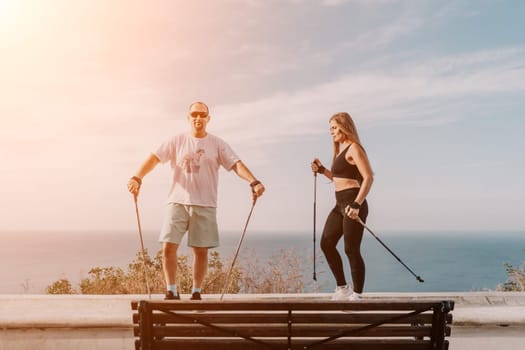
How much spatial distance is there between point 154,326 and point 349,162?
2.34 metres

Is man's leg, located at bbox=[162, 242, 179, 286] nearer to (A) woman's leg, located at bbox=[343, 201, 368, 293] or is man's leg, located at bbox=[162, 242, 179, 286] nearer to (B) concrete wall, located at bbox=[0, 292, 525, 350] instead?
(B) concrete wall, located at bbox=[0, 292, 525, 350]

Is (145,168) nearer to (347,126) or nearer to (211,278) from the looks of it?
(347,126)

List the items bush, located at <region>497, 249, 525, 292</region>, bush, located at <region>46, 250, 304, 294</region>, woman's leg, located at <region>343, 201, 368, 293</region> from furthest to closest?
bush, located at <region>497, 249, 525, 292</region> < bush, located at <region>46, 250, 304, 294</region> < woman's leg, located at <region>343, 201, 368, 293</region>

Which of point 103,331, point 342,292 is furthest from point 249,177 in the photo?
point 103,331

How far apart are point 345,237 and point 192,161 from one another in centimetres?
145

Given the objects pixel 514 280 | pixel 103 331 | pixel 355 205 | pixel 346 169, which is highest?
pixel 346 169

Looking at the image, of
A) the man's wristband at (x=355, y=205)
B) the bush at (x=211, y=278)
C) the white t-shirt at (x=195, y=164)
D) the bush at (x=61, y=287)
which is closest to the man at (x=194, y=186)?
the white t-shirt at (x=195, y=164)

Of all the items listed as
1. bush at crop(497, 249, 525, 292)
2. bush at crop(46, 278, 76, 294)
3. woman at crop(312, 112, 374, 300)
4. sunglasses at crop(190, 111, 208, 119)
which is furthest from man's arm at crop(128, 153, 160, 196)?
bush at crop(497, 249, 525, 292)

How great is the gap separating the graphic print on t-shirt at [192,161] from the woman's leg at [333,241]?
1263 mm

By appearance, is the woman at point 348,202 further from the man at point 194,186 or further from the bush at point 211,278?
the bush at point 211,278

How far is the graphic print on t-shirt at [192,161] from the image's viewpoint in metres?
4.98

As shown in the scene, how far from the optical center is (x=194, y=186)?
4.96m

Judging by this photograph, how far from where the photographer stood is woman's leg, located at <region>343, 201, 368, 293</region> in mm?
4949

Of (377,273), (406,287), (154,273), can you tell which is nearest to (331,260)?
(154,273)
